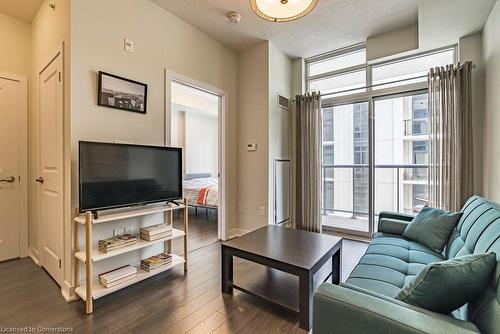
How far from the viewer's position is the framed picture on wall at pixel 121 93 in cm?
219

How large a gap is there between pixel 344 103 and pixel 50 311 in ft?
13.8

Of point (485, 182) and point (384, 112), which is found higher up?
point (384, 112)

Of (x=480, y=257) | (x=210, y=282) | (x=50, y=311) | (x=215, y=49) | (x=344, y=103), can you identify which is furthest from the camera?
(x=344, y=103)

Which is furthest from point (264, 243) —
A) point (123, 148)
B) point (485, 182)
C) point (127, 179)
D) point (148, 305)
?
point (485, 182)

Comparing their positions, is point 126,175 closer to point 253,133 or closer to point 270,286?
point 270,286

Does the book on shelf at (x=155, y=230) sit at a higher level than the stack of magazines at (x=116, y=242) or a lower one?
higher

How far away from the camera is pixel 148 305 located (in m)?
1.94

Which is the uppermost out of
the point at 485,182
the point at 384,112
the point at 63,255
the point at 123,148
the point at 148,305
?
the point at 384,112

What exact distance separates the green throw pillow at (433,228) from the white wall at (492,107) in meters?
0.70

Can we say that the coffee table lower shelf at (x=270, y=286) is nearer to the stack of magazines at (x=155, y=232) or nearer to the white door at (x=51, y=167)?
the stack of magazines at (x=155, y=232)

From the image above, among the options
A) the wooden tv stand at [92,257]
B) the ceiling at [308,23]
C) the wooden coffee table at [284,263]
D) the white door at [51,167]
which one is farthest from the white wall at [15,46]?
the wooden coffee table at [284,263]

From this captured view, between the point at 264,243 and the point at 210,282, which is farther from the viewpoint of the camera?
the point at 210,282

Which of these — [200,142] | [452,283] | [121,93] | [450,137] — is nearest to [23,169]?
[121,93]

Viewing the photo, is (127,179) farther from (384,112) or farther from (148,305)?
(384,112)
